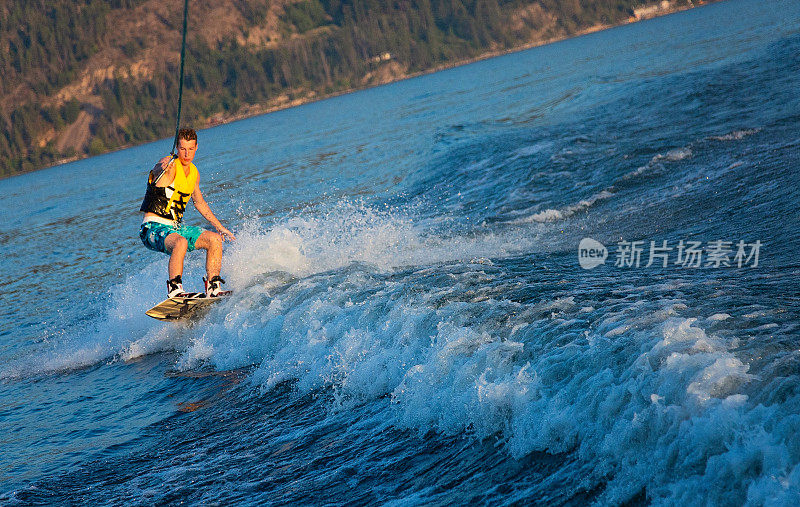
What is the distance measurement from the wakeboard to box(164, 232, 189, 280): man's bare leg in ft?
1.22

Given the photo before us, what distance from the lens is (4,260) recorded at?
76.2ft

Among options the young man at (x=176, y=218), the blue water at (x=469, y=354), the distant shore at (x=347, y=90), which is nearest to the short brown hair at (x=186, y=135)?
the young man at (x=176, y=218)

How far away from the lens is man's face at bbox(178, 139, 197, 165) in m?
9.01

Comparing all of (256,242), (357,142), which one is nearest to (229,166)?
(357,142)

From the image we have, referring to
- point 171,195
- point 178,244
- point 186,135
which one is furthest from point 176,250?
point 186,135

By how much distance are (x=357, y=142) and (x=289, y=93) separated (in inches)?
6290

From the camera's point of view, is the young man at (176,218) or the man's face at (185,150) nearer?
the man's face at (185,150)

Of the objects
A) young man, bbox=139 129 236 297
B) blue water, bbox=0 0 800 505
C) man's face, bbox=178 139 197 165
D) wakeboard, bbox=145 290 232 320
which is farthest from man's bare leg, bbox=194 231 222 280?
man's face, bbox=178 139 197 165

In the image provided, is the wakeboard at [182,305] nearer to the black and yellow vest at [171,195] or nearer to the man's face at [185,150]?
the black and yellow vest at [171,195]

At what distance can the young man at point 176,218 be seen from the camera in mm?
9117

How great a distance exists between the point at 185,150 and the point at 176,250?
1.29 metres

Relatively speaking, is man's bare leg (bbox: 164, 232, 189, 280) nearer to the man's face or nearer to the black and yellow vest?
the black and yellow vest

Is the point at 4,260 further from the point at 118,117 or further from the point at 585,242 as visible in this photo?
the point at 118,117

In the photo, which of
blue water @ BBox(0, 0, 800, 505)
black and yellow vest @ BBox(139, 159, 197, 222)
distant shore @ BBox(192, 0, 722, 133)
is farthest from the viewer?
distant shore @ BBox(192, 0, 722, 133)
